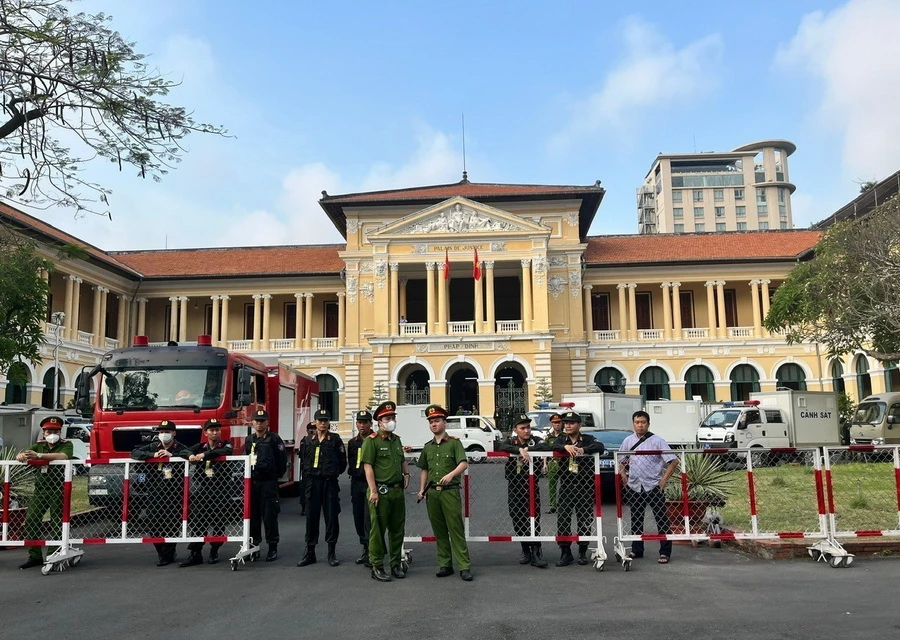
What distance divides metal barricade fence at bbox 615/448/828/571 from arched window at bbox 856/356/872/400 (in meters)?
24.9

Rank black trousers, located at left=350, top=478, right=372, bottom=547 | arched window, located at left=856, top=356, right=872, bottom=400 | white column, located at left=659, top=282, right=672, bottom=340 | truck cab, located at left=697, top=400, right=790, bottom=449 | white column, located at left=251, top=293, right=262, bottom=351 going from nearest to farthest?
black trousers, located at left=350, top=478, right=372, bottom=547, truck cab, located at left=697, top=400, right=790, bottom=449, arched window, located at left=856, top=356, right=872, bottom=400, white column, located at left=659, top=282, right=672, bottom=340, white column, located at left=251, top=293, right=262, bottom=351

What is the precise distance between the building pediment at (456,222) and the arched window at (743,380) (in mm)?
13172

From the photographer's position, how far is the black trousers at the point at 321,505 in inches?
345

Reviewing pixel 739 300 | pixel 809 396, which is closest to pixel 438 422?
pixel 809 396

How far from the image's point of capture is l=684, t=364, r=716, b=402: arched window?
4056 cm

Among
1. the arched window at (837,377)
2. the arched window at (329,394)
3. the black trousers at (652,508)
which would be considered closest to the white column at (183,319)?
the arched window at (329,394)

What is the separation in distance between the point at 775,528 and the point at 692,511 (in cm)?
133

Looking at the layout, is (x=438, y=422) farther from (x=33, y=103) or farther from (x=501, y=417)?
(x=501, y=417)

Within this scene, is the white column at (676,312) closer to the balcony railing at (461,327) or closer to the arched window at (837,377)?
the arched window at (837,377)

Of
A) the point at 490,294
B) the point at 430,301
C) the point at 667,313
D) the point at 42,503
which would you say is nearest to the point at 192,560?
the point at 42,503

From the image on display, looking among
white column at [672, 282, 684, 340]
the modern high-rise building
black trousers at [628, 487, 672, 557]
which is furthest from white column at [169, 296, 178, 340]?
the modern high-rise building

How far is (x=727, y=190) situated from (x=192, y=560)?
109 metres

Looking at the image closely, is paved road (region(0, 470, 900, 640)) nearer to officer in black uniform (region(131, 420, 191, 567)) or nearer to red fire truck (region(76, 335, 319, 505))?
officer in black uniform (region(131, 420, 191, 567))

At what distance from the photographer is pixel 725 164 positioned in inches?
4323
